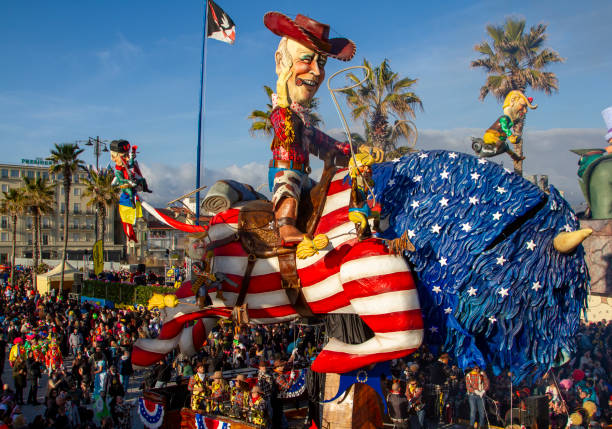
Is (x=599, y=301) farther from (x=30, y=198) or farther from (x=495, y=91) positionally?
(x=30, y=198)

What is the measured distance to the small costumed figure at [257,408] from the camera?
7.32m

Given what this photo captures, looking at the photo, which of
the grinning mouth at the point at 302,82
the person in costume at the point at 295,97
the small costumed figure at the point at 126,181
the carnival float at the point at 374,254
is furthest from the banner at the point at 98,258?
the grinning mouth at the point at 302,82

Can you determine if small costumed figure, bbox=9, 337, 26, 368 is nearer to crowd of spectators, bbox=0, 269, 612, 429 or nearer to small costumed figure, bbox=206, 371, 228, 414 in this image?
crowd of spectators, bbox=0, 269, 612, 429

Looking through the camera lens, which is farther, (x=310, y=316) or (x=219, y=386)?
(x=219, y=386)

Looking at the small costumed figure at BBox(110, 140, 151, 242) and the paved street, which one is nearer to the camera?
the small costumed figure at BBox(110, 140, 151, 242)

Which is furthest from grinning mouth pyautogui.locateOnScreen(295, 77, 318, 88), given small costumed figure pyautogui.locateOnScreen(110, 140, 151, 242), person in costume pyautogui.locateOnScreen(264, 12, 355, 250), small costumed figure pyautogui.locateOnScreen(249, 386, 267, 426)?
small costumed figure pyautogui.locateOnScreen(249, 386, 267, 426)

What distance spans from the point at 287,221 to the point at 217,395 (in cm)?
363

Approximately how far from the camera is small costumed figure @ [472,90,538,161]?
28.1 feet

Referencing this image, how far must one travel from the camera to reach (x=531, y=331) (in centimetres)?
507

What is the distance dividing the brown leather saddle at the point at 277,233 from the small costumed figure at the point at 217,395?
2.35 metres

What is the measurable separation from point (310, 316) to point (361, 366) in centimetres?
131

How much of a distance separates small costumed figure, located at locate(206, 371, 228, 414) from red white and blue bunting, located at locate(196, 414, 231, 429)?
0.81 feet

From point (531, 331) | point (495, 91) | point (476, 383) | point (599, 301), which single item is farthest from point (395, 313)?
point (495, 91)

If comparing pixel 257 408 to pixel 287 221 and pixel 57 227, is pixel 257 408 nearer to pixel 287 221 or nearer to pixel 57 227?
pixel 287 221
